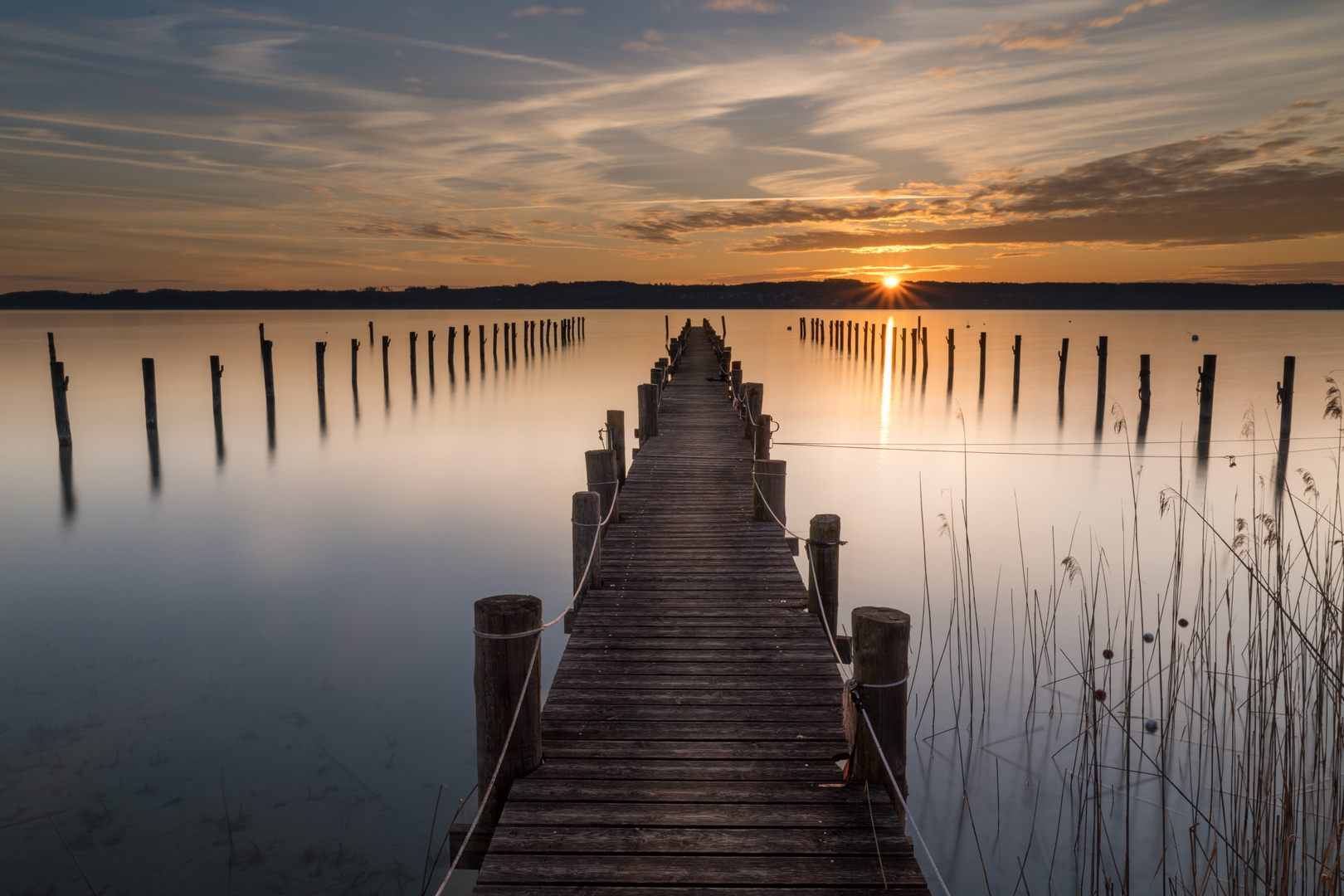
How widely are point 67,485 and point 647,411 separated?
14079 mm

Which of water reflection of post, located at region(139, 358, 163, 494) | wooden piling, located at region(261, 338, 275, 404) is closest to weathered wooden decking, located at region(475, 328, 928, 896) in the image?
water reflection of post, located at region(139, 358, 163, 494)

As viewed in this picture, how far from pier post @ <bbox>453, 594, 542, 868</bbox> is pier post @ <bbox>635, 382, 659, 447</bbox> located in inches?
408

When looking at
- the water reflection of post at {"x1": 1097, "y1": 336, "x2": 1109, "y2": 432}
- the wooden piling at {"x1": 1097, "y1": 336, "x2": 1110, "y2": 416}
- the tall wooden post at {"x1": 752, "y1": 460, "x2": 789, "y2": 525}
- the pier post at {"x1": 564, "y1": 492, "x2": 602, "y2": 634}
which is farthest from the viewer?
the wooden piling at {"x1": 1097, "y1": 336, "x2": 1110, "y2": 416}

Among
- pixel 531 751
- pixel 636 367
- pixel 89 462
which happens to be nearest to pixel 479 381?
pixel 636 367

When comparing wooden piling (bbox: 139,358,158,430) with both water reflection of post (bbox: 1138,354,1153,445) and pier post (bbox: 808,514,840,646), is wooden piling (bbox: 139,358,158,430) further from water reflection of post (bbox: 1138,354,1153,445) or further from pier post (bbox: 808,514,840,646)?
water reflection of post (bbox: 1138,354,1153,445)

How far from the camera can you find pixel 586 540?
7395mm

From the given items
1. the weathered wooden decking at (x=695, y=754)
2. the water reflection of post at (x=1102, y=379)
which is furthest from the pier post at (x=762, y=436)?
the water reflection of post at (x=1102, y=379)

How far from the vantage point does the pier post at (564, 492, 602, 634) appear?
7125mm

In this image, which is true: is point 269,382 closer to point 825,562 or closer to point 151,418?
point 151,418

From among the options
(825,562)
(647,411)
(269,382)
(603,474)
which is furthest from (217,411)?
(825,562)

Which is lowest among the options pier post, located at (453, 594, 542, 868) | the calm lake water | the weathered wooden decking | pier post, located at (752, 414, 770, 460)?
the calm lake water

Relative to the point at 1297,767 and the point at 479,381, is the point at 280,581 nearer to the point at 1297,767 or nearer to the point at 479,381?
the point at 1297,767

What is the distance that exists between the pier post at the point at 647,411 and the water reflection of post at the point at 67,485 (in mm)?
11384

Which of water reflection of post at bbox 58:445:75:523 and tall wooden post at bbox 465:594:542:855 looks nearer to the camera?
tall wooden post at bbox 465:594:542:855
